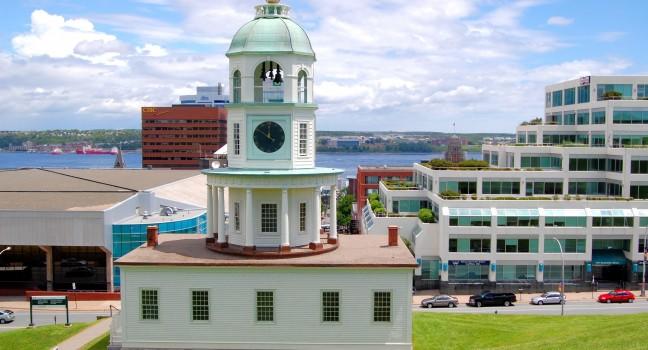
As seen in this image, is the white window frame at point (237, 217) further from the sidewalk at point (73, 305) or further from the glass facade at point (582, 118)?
the glass facade at point (582, 118)

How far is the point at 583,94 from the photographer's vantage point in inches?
3433

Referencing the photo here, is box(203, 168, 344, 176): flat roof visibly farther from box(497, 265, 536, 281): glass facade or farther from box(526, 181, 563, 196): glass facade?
box(526, 181, 563, 196): glass facade

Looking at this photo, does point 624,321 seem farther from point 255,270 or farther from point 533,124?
point 533,124

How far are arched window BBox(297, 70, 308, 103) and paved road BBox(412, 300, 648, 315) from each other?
98.8 feet

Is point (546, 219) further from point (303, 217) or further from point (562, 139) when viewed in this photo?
point (303, 217)

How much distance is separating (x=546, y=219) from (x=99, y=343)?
48481 mm

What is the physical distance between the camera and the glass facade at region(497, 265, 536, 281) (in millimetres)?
70125

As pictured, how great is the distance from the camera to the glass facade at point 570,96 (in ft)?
296

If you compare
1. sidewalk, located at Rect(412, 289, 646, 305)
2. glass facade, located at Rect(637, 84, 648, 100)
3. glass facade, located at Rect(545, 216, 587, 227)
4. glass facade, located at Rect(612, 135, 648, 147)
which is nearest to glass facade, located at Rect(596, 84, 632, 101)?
glass facade, located at Rect(637, 84, 648, 100)

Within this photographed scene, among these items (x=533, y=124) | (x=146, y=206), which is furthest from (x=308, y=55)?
(x=533, y=124)

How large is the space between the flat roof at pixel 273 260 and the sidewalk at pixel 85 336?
6.94 m

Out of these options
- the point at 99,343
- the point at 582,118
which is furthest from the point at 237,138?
the point at 582,118

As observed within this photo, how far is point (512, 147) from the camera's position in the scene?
84.6 metres

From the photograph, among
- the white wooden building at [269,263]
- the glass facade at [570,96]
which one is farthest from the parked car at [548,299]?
the glass facade at [570,96]
